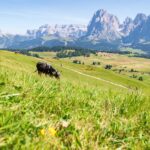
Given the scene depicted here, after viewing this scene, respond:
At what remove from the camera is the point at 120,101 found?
6883mm

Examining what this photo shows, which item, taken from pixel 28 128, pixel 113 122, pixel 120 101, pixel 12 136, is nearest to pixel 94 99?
pixel 120 101

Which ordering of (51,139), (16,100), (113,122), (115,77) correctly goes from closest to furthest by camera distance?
1. (51,139)
2. (16,100)
3. (113,122)
4. (115,77)

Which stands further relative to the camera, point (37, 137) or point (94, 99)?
point (94, 99)

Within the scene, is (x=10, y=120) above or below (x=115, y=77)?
above

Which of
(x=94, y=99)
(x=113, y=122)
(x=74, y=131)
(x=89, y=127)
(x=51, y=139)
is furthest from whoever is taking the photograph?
(x=94, y=99)

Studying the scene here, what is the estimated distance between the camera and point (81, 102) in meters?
6.05

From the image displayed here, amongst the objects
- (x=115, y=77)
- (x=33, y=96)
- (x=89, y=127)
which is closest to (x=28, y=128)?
(x=89, y=127)

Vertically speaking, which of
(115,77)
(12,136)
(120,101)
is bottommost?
(115,77)

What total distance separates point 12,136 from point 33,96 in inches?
82.4

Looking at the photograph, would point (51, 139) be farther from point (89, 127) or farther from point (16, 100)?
point (16, 100)

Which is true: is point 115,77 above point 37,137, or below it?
below

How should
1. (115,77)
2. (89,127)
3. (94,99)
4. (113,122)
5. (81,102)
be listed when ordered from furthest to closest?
(115,77)
(94,99)
(81,102)
(113,122)
(89,127)

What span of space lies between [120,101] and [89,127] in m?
2.56

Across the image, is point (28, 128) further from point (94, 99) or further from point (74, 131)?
point (94, 99)
